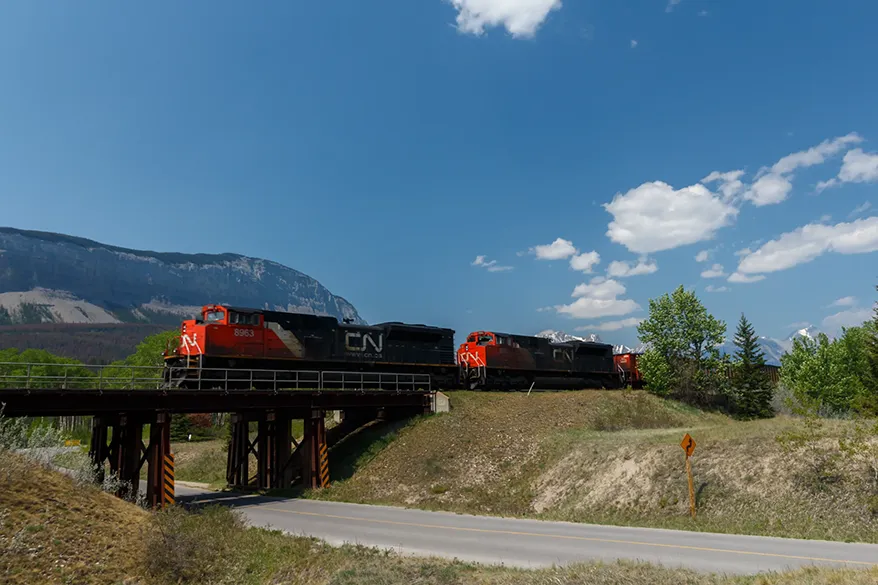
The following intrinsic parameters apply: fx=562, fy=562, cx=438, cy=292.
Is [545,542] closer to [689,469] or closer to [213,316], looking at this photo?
[689,469]

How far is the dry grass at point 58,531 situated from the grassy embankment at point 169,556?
0.07 feet

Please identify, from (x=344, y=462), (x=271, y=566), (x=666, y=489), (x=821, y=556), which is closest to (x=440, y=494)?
(x=344, y=462)

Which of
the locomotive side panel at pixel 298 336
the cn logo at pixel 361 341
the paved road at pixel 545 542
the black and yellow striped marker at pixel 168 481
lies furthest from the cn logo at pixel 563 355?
the black and yellow striped marker at pixel 168 481

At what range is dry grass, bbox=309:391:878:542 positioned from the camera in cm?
1930

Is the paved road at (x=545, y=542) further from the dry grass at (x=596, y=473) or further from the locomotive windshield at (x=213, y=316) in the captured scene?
the locomotive windshield at (x=213, y=316)

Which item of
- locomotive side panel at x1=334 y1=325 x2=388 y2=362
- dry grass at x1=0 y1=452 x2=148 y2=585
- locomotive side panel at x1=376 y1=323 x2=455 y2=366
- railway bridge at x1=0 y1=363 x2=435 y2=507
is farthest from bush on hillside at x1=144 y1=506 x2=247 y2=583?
locomotive side panel at x1=376 y1=323 x2=455 y2=366

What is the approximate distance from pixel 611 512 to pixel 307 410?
55.1 feet

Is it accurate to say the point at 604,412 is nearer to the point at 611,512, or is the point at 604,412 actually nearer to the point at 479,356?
the point at 479,356

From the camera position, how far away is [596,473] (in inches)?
1052

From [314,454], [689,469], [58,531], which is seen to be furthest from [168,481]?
[689,469]

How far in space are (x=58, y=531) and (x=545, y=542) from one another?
1259 cm

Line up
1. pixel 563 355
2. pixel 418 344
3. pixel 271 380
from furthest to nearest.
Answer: pixel 563 355 < pixel 418 344 < pixel 271 380

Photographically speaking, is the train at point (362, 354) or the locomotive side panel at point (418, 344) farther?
the locomotive side panel at point (418, 344)

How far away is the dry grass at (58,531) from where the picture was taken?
490 inches
